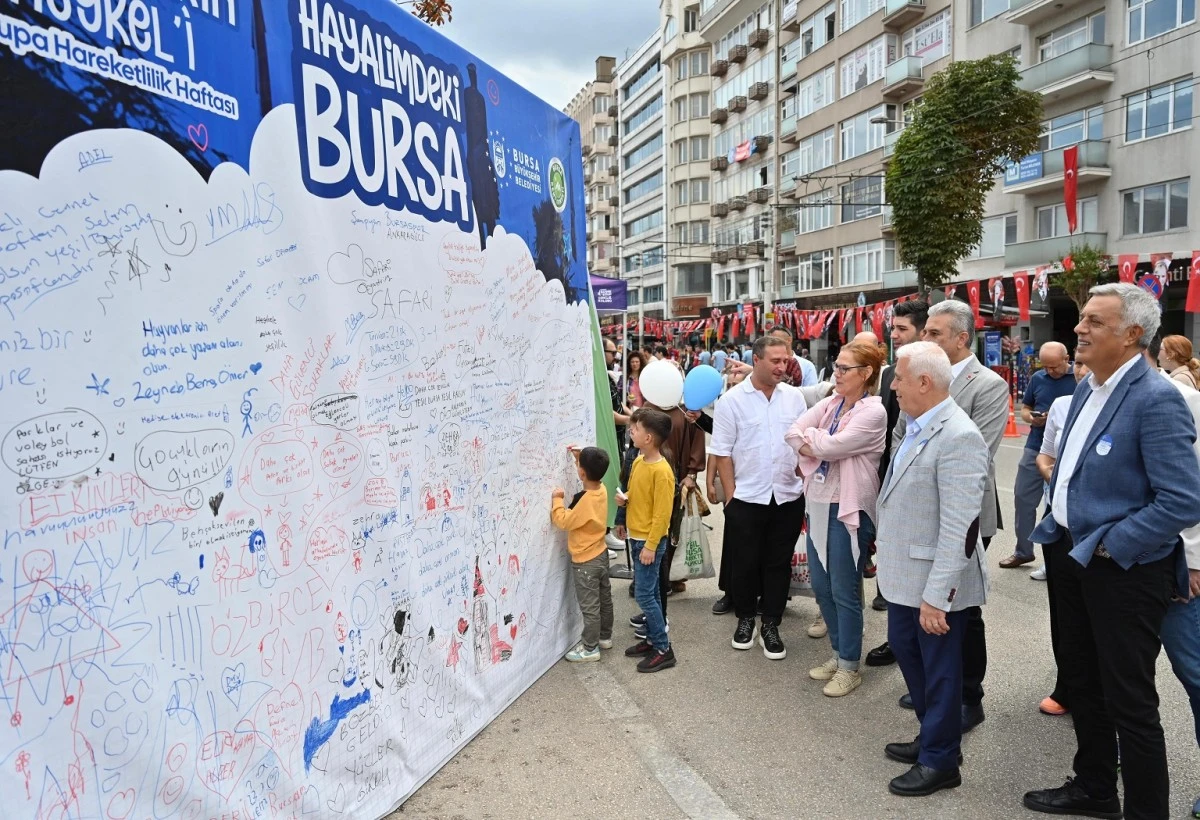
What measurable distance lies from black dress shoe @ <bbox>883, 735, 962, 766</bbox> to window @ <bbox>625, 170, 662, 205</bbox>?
208 feet

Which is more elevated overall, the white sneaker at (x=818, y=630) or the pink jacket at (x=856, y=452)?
the pink jacket at (x=856, y=452)

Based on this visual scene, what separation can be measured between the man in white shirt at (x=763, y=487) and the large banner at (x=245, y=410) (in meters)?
1.59

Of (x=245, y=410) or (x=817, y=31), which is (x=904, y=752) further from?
(x=817, y=31)

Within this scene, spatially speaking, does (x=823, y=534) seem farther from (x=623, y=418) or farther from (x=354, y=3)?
(x=354, y=3)

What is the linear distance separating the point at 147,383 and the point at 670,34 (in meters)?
64.3

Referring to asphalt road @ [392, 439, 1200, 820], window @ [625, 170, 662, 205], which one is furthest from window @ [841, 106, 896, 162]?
asphalt road @ [392, 439, 1200, 820]

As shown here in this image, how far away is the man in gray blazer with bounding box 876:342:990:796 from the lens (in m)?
3.38

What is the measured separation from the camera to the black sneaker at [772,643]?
508 cm

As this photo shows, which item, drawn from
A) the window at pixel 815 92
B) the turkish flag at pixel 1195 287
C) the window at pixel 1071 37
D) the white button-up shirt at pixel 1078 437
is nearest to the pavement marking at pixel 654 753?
the white button-up shirt at pixel 1078 437

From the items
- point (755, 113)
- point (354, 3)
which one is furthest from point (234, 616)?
point (755, 113)

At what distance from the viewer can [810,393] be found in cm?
589

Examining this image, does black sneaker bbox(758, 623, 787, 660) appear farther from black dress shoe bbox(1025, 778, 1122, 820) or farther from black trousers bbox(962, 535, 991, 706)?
black dress shoe bbox(1025, 778, 1122, 820)

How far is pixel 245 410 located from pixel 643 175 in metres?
68.6

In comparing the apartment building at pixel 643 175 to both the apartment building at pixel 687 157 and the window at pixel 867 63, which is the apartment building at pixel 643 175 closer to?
the apartment building at pixel 687 157
